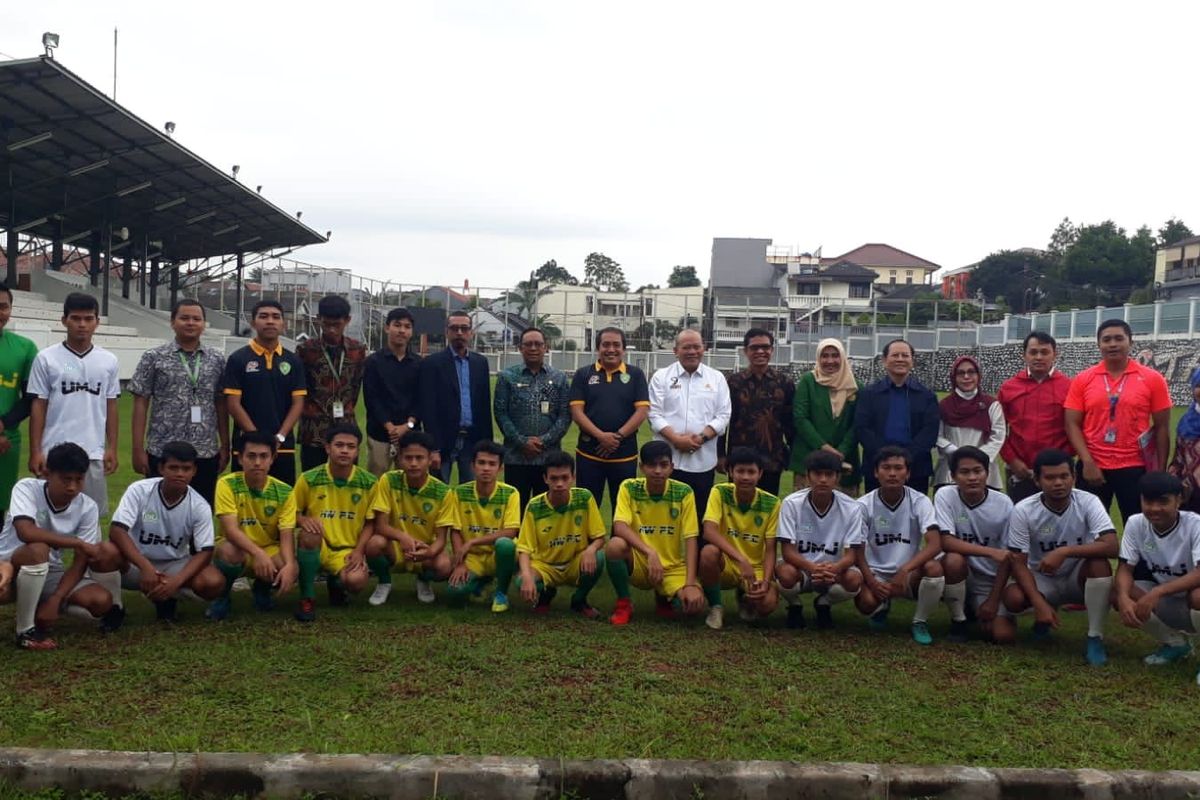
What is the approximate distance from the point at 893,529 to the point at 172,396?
14.3ft

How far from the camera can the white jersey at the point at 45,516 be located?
16.2ft

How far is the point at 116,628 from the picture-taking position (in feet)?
16.9

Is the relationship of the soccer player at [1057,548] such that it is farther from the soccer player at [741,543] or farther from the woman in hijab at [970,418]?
the soccer player at [741,543]

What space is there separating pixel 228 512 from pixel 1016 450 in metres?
4.98

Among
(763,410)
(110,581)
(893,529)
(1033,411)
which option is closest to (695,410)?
(763,410)

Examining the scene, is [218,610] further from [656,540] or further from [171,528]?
[656,540]

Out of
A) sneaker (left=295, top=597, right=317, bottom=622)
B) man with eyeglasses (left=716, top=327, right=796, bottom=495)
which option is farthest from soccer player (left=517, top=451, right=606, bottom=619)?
man with eyeglasses (left=716, top=327, right=796, bottom=495)

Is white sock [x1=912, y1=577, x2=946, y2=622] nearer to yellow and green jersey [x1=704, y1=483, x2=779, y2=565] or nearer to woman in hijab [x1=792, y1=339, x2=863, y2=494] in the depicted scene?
yellow and green jersey [x1=704, y1=483, x2=779, y2=565]

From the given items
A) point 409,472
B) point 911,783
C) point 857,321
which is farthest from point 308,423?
point 857,321

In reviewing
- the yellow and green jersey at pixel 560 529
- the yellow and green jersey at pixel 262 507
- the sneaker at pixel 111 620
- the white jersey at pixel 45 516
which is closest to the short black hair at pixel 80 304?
the white jersey at pixel 45 516

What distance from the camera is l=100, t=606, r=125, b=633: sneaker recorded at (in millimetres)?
5121

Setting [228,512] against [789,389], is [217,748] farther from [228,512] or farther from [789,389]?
[789,389]

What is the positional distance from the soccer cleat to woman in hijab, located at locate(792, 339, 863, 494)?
2564 millimetres

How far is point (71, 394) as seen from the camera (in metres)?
5.57
